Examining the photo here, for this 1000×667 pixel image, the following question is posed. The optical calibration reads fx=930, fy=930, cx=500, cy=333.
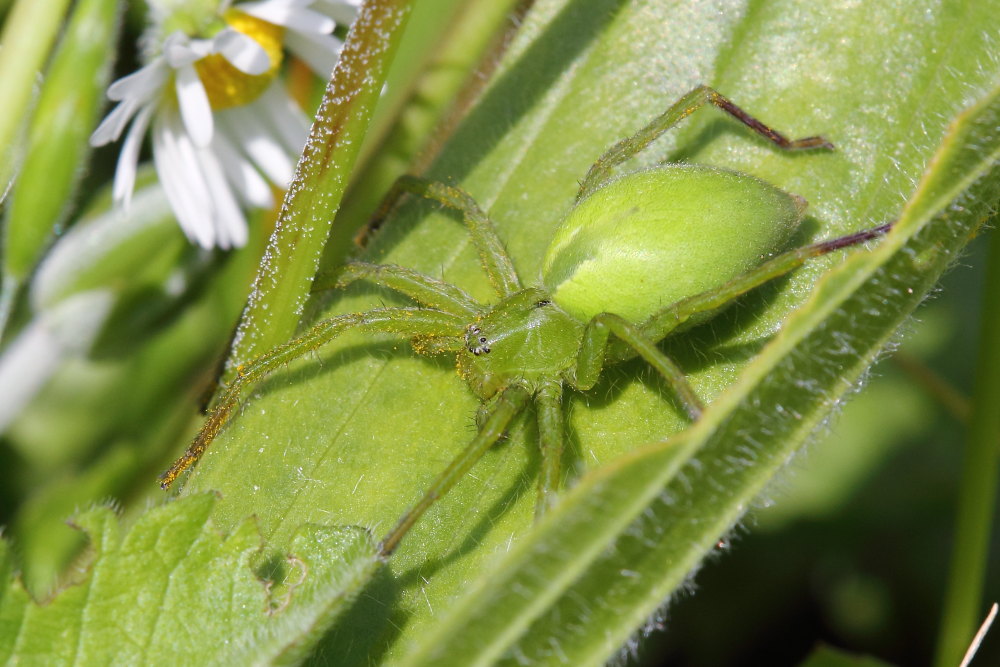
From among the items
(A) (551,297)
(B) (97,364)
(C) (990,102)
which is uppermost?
(C) (990,102)

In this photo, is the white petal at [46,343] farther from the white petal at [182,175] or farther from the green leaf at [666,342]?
the green leaf at [666,342]

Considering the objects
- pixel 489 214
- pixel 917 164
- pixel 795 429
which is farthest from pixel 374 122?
pixel 795 429

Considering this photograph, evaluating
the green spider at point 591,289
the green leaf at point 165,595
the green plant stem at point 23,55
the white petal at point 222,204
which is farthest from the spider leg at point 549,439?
the green plant stem at point 23,55

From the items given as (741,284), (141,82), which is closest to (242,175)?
(141,82)

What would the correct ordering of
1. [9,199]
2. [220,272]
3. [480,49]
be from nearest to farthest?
1. [9,199]
2. [480,49]
3. [220,272]

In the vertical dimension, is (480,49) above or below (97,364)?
above

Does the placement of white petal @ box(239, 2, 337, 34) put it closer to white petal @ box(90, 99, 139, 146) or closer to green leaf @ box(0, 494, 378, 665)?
white petal @ box(90, 99, 139, 146)

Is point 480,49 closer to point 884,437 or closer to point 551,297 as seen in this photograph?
point 551,297
